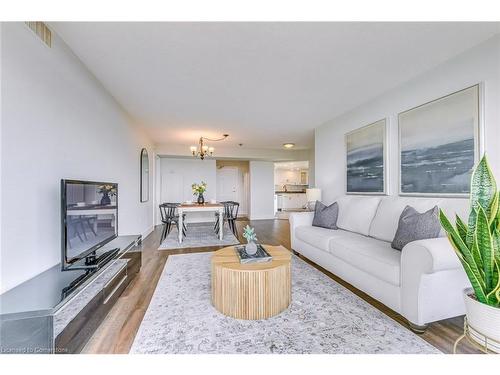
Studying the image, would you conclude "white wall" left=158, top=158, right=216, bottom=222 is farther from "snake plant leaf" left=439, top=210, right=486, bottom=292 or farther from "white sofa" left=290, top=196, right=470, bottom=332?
"snake plant leaf" left=439, top=210, right=486, bottom=292

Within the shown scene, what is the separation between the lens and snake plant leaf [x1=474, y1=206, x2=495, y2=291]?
979 millimetres

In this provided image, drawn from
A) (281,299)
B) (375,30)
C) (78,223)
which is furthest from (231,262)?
(375,30)

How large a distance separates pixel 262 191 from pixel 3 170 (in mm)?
6693

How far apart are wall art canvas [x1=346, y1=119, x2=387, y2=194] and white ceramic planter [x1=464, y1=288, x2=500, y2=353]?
83.4 inches

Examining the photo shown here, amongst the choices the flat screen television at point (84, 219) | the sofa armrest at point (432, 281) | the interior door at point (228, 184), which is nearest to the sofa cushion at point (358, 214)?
the sofa armrest at point (432, 281)

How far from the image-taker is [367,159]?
3.09 m

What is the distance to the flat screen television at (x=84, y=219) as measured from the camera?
4.88 ft

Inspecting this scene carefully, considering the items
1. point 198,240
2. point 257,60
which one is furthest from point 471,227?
point 198,240

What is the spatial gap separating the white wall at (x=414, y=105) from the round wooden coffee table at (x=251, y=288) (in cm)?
207

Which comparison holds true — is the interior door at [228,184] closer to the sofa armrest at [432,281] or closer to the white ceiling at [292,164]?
the white ceiling at [292,164]

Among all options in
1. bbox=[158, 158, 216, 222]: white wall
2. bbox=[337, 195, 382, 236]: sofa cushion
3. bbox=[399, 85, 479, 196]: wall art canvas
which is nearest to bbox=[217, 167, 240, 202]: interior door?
bbox=[158, 158, 216, 222]: white wall

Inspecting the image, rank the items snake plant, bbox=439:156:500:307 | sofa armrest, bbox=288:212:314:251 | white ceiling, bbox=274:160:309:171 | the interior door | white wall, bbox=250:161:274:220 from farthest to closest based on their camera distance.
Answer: white ceiling, bbox=274:160:309:171 → the interior door → white wall, bbox=250:161:274:220 → sofa armrest, bbox=288:212:314:251 → snake plant, bbox=439:156:500:307

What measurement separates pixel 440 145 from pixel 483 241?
1589 mm

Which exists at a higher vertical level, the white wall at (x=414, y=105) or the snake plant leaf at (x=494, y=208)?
the white wall at (x=414, y=105)
